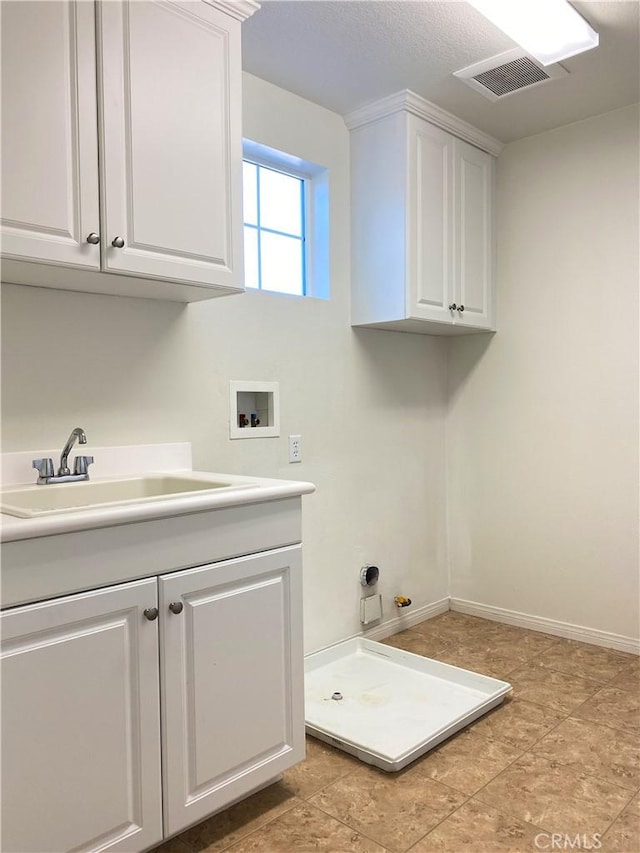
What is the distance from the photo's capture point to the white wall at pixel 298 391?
1.97 m

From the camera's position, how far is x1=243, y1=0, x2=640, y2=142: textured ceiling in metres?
2.14

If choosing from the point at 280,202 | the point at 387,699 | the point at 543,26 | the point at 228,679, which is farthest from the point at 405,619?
the point at 543,26

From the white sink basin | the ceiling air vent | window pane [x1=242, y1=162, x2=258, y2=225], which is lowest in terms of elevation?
the white sink basin

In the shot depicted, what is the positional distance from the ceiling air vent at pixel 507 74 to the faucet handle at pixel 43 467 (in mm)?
2049

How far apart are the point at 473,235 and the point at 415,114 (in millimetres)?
641

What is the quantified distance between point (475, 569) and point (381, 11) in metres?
2.58

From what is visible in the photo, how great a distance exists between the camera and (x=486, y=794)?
1.89m

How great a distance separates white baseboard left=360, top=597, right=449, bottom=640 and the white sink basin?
1.39m

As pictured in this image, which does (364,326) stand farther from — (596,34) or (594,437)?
(596,34)

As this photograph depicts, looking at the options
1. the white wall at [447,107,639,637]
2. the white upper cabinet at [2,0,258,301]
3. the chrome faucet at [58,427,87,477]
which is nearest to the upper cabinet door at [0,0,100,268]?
the white upper cabinet at [2,0,258,301]

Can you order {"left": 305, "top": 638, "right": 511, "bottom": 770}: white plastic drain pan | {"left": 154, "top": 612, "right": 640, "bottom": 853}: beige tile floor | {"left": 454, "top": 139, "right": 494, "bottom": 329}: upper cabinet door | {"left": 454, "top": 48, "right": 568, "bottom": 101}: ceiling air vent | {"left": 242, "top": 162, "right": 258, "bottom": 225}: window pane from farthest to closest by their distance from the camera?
{"left": 454, "top": 139, "right": 494, "bottom": 329}: upper cabinet door
{"left": 242, "top": 162, "right": 258, "bottom": 225}: window pane
{"left": 454, "top": 48, "right": 568, "bottom": 101}: ceiling air vent
{"left": 305, "top": 638, "right": 511, "bottom": 770}: white plastic drain pan
{"left": 154, "top": 612, "right": 640, "bottom": 853}: beige tile floor

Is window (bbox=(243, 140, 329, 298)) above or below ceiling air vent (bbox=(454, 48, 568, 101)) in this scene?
below

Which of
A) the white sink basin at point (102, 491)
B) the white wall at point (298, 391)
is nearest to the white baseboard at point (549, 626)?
the white wall at point (298, 391)

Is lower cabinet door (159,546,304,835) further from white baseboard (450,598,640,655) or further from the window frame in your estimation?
white baseboard (450,598,640,655)
